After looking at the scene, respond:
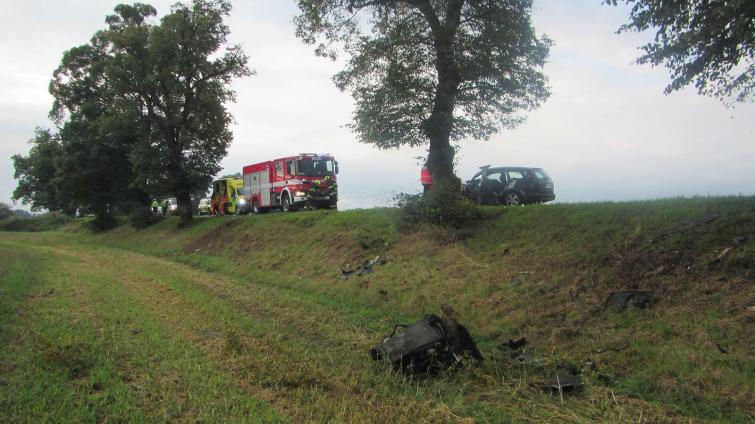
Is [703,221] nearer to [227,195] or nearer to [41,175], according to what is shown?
[227,195]

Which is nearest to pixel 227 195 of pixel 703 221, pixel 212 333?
pixel 212 333

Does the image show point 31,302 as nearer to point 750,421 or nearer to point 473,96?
point 750,421

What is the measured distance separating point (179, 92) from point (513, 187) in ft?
63.1

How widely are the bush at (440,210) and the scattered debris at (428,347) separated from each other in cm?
680

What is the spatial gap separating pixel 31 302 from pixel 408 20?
11.6 meters

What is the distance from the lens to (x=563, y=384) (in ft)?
16.8

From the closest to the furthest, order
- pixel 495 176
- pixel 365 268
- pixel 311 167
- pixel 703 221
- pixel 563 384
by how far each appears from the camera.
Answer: pixel 563 384 → pixel 703 221 → pixel 365 268 → pixel 495 176 → pixel 311 167

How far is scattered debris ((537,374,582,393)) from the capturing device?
5074 mm

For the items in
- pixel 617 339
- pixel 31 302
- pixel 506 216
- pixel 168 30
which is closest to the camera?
pixel 617 339

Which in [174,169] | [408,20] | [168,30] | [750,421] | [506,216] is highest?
[168,30]

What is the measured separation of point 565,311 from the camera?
7289 millimetres

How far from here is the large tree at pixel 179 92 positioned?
27344 mm

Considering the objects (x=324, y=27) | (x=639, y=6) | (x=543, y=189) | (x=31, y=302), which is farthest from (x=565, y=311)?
(x=324, y=27)

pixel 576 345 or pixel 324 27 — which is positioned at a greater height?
pixel 324 27
